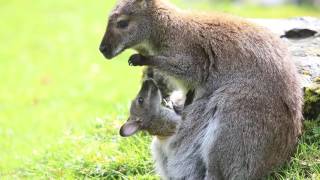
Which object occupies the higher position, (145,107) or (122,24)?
(122,24)

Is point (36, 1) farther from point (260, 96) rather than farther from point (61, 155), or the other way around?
point (260, 96)

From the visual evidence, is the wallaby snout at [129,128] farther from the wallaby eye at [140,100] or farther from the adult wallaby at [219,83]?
the adult wallaby at [219,83]

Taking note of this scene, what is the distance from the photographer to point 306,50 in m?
8.02

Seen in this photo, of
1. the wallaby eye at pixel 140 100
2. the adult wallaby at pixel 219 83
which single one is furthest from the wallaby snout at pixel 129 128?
the adult wallaby at pixel 219 83

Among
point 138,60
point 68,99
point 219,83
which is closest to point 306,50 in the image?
point 219,83

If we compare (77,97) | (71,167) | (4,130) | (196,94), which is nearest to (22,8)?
(77,97)

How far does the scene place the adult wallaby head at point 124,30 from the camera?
6.98 m

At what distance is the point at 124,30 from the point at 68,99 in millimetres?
8066

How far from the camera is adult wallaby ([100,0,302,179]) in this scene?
628cm

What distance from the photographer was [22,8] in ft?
71.1

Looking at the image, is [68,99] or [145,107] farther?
[68,99]

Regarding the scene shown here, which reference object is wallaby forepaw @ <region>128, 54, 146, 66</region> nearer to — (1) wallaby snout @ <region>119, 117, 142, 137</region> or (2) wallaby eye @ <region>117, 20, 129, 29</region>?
(2) wallaby eye @ <region>117, 20, 129, 29</region>

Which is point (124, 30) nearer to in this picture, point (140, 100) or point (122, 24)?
point (122, 24)

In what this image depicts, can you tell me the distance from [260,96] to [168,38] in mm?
1154
